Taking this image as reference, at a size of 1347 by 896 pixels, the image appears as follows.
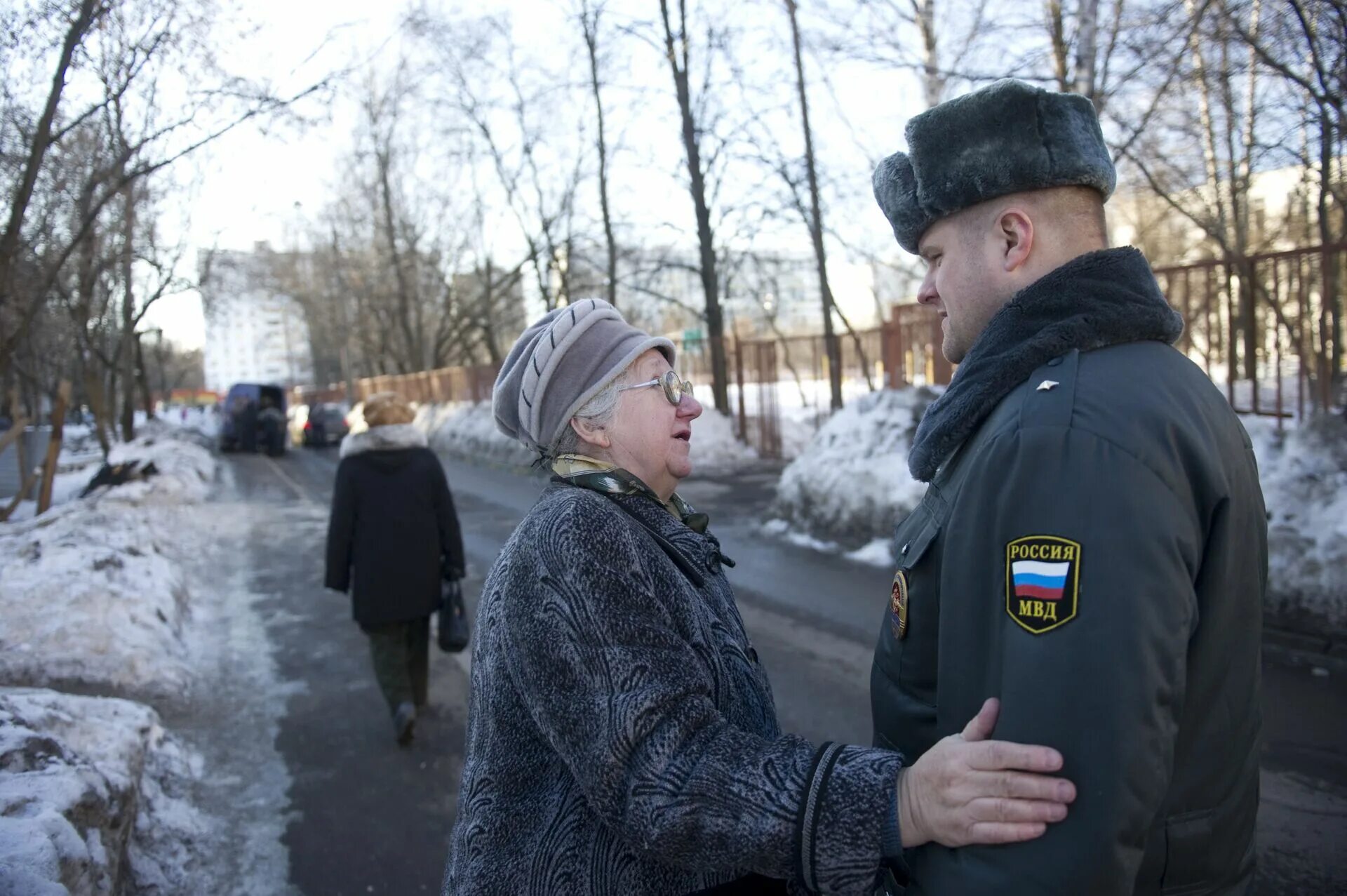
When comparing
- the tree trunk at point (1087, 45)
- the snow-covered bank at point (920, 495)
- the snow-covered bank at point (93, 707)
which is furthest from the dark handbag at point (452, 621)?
the tree trunk at point (1087, 45)

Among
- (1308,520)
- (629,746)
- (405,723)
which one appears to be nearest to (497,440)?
(405,723)

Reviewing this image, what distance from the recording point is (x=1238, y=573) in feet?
4.15

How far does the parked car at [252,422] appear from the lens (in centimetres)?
3100

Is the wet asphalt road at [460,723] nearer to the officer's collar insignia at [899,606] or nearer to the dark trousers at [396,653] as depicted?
the dark trousers at [396,653]

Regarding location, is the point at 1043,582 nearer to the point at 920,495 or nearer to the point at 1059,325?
the point at 1059,325

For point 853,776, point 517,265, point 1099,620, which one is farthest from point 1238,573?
point 517,265

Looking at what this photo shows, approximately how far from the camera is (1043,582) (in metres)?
1.16

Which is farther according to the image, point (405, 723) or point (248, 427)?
point (248, 427)

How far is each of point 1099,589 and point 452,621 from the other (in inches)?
190

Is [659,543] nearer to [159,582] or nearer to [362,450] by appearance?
Answer: [362,450]

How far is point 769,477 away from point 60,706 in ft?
41.2

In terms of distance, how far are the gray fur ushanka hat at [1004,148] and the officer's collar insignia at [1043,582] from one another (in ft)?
1.81

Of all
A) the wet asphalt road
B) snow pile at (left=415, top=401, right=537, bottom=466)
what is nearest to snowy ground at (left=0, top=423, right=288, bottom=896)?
the wet asphalt road

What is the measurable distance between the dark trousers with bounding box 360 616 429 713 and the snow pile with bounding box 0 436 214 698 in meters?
1.53
